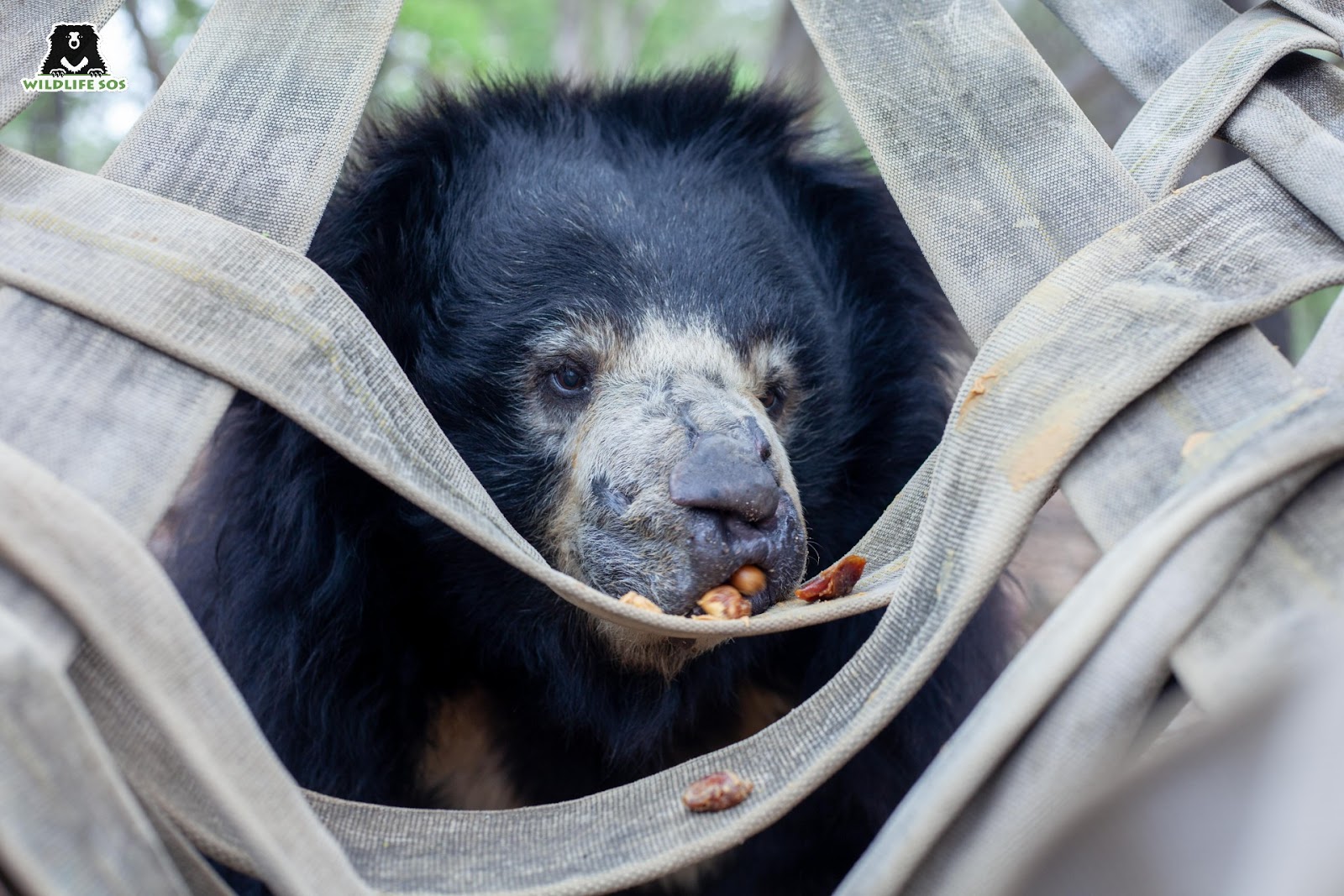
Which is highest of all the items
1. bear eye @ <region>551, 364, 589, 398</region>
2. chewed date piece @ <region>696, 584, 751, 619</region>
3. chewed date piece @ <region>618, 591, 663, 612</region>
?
chewed date piece @ <region>696, 584, 751, 619</region>

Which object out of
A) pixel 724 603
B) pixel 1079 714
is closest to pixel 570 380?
pixel 724 603

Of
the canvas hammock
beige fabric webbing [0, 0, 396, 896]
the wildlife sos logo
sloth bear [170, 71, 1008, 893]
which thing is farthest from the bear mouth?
the wildlife sos logo

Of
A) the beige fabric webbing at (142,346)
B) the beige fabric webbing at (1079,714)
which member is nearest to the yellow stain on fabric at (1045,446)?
the beige fabric webbing at (1079,714)

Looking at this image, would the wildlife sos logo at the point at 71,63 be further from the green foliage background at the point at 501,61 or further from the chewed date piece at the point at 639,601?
the chewed date piece at the point at 639,601

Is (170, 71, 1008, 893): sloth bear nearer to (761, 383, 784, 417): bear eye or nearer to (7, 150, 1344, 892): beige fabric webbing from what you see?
(761, 383, 784, 417): bear eye

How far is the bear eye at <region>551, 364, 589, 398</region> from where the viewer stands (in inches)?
112

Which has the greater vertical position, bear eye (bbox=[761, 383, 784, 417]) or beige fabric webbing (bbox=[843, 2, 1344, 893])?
beige fabric webbing (bbox=[843, 2, 1344, 893])

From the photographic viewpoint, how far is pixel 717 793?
6.00ft

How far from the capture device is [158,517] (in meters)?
1.71

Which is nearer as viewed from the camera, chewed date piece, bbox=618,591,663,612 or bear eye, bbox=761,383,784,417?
chewed date piece, bbox=618,591,663,612

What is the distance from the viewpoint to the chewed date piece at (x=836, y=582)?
7.45ft

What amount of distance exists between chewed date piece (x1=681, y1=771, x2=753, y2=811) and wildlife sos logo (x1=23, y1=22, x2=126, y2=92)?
5.33 feet

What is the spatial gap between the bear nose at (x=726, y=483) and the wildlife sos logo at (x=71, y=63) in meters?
1.34

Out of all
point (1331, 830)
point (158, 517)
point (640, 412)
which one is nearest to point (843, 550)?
point (640, 412)
